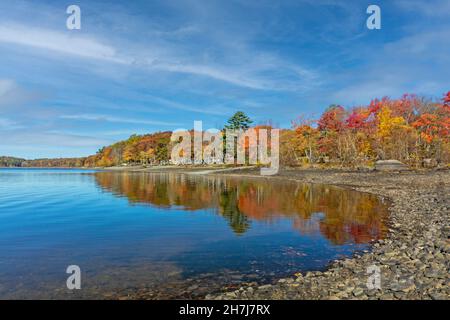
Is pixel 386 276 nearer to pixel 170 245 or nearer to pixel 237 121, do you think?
pixel 170 245

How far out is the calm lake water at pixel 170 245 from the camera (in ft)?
25.8

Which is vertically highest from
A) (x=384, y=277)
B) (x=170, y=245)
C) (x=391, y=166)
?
(x=391, y=166)

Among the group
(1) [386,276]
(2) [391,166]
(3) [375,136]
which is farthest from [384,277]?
(3) [375,136]

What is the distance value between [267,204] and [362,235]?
10.1m

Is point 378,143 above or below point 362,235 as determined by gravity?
above

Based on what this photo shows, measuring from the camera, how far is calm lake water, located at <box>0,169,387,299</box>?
7852 mm

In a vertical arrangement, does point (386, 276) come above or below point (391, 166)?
below

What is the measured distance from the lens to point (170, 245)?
38.1 feet

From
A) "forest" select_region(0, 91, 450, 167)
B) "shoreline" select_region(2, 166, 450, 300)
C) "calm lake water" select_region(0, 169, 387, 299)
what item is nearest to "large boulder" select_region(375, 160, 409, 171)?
"forest" select_region(0, 91, 450, 167)

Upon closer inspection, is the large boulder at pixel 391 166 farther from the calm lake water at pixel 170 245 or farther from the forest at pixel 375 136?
the calm lake water at pixel 170 245

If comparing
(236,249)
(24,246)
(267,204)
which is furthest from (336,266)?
(267,204)
